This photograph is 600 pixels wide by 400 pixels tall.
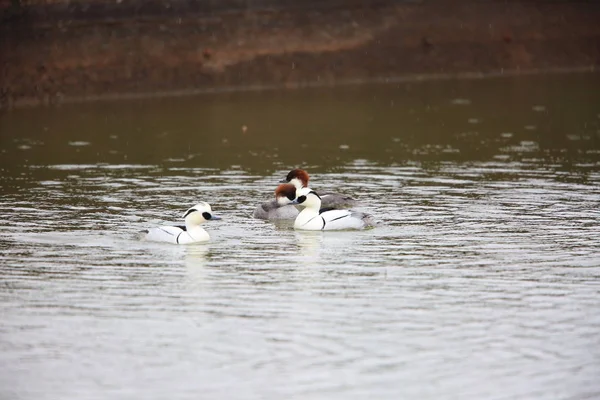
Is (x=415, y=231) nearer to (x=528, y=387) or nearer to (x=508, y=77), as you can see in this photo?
(x=528, y=387)

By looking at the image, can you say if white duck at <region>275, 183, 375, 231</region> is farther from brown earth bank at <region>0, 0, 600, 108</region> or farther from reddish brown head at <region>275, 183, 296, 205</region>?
brown earth bank at <region>0, 0, 600, 108</region>

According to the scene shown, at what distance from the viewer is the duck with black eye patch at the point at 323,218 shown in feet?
46.3

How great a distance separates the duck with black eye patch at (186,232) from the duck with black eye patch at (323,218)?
1408 mm

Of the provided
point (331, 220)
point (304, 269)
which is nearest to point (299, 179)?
point (331, 220)

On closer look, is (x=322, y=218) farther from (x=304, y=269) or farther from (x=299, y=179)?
(x=304, y=269)

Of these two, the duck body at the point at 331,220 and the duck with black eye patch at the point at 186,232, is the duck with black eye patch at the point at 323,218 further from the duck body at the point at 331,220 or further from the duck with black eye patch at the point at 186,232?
the duck with black eye patch at the point at 186,232

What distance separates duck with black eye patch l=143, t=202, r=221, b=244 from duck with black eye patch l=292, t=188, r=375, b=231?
4.62ft

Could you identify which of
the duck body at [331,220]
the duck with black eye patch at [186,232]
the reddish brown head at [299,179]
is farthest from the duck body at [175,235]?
the reddish brown head at [299,179]

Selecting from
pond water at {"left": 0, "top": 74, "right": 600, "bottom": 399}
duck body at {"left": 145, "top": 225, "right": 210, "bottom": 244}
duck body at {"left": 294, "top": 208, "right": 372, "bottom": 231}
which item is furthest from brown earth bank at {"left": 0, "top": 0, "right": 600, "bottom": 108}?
duck body at {"left": 145, "top": 225, "right": 210, "bottom": 244}

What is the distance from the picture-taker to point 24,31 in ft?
84.5

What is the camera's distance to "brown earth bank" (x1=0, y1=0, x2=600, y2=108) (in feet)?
85.6

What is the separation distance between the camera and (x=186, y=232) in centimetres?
1346

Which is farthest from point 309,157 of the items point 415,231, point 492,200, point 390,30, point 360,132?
point 390,30

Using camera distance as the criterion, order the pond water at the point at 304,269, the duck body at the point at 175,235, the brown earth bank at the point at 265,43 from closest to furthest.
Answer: the pond water at the point at 304,269, the duck body at the point at 175,235, the brown earth bank at the point at 265,43
